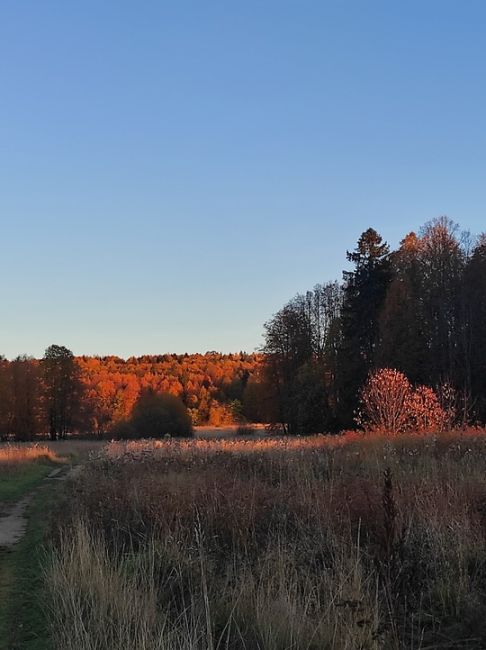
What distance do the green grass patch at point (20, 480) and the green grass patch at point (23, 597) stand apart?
22.5 ft

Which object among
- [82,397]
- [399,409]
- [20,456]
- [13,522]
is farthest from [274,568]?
[82,397]

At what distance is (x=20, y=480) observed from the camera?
21562 millimetres

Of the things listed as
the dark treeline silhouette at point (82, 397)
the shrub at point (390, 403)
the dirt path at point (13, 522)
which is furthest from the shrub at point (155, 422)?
the dirt path at point (13, 522)

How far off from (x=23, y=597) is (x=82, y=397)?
7109cm

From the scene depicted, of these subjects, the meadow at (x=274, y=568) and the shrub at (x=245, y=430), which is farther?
the shrub at (x=245, y=430)

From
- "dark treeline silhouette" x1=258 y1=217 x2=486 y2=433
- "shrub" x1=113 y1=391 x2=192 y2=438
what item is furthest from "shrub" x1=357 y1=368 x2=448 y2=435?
"shrub" x1=113 y1=391 x2=192 y2=438

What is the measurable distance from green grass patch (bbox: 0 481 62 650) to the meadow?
7.5 inches

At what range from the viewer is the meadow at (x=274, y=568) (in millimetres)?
4582

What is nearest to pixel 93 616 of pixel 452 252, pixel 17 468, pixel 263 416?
pixel 17 468

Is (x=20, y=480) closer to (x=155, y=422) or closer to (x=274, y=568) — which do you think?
(x=274, y=568)

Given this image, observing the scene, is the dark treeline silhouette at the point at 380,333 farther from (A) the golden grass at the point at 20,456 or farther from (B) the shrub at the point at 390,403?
(A) the golden grass at the point at 20,456

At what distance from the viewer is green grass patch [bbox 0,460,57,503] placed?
694 inches

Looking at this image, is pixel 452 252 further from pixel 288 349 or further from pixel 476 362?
pixel 288 349

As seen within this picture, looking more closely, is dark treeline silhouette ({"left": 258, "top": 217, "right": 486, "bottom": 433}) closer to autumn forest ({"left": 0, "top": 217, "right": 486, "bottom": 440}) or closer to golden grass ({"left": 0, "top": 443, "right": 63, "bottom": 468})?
autumn forest ({"left": 0, "top": 217, "right": 486, "bottom": 440})
